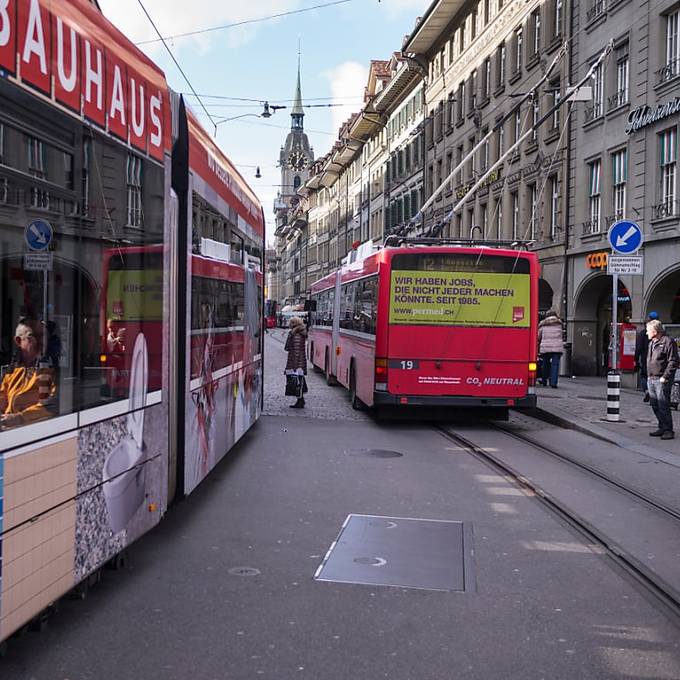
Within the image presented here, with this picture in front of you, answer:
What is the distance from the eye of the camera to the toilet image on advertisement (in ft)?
16.1

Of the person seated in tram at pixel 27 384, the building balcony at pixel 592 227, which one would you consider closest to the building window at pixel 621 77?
the building balcony at pixel 592 227

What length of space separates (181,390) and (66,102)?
2.74m

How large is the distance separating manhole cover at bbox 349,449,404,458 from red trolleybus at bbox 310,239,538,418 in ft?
7.50

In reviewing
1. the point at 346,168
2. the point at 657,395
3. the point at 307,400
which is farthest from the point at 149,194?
the point at 346,168

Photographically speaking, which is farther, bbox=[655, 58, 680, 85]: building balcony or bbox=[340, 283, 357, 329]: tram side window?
bbox=[655, 58, 680, 85]: building balcony

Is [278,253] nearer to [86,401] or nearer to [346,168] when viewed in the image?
[346,168]

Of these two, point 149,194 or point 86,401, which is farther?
point 149,194

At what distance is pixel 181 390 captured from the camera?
6531 millimetres

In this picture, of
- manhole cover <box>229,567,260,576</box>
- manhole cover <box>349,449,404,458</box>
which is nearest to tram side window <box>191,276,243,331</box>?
manhole cover <box>229,567,260,576</box>

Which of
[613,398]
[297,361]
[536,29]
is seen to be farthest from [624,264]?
[536,29]

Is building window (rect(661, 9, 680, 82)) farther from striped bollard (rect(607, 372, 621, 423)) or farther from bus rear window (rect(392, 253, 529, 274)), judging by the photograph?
bus rear window (rect(392, 253, 529, 274))

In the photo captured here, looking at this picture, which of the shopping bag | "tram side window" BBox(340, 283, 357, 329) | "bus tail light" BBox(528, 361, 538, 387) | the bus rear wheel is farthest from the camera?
"tram side window" BBox(340, 283, 357, 329)

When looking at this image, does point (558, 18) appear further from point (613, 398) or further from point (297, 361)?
point (613, 398)

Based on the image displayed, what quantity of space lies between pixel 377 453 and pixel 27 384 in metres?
7.65
